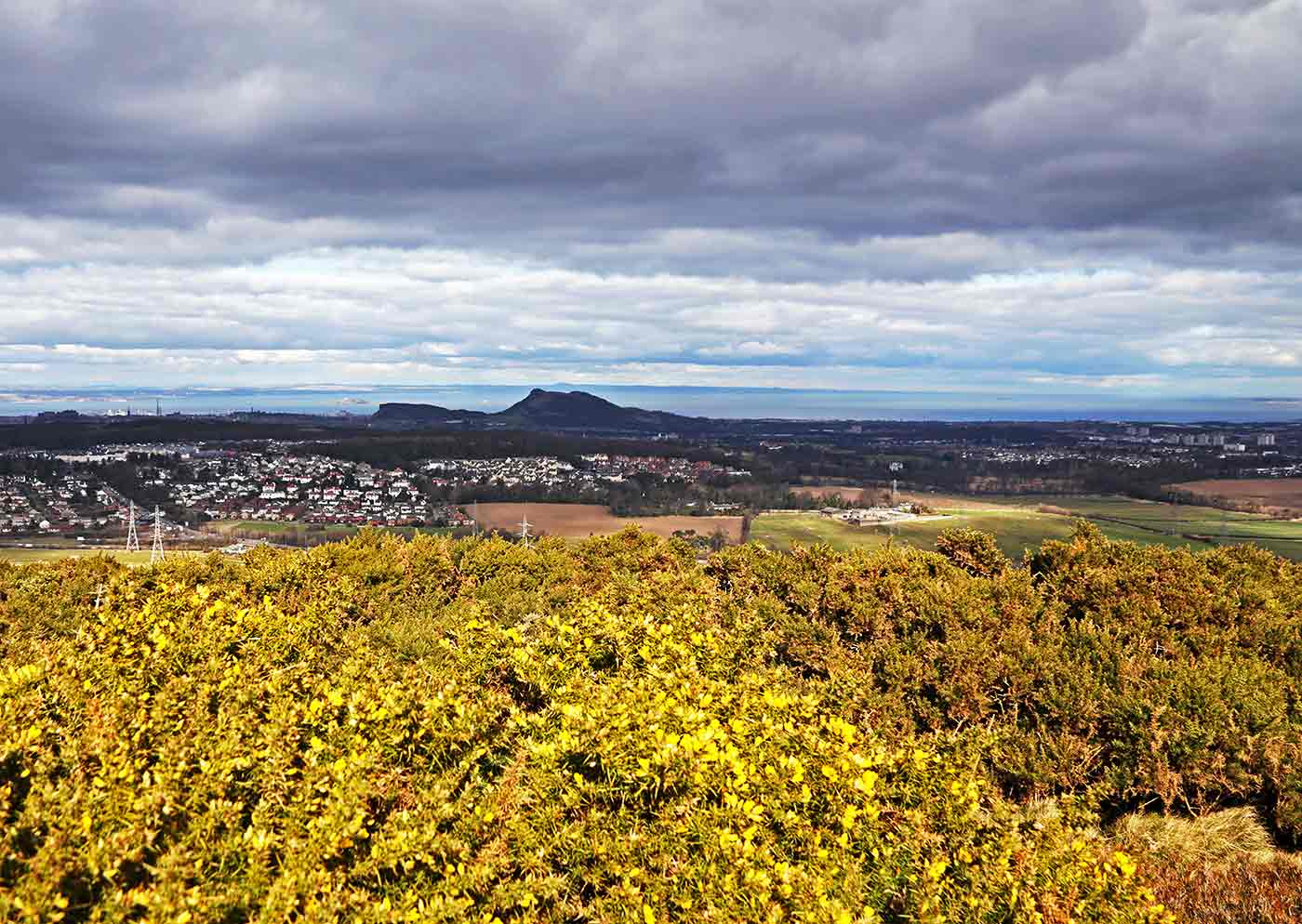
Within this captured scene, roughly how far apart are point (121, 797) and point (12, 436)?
283ft

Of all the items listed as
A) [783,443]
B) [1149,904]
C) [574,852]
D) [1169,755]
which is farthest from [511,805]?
[783,443]

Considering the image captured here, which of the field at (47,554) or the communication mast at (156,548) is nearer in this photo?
the communication mast at (156,548)

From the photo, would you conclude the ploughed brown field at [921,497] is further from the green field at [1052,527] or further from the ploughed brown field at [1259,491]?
the ploughed brown field at [1259,491]

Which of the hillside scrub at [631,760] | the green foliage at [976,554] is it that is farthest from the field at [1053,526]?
the hillside scrub at [631,760]

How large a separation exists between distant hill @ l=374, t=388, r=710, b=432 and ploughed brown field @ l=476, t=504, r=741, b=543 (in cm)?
7962

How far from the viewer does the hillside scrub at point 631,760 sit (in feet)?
14.5

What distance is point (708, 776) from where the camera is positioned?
17.4 ft

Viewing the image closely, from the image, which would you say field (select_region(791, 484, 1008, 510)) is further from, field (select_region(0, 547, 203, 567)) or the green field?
field (select_region(0, 547, 203, 567))

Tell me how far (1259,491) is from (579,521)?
4821 cm

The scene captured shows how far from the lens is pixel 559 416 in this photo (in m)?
156

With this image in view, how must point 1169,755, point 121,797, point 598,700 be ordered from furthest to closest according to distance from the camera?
point 1169,755
point 598,700
point 121,797

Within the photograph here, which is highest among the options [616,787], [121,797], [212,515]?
[121,797]

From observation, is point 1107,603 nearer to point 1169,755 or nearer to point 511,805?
point 1169,755

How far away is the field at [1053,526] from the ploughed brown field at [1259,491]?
2336 millimetres
